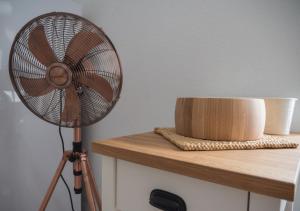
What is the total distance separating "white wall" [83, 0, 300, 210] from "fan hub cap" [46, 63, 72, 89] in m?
0.41

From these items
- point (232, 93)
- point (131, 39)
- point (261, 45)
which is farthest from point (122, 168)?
point (131, 39)

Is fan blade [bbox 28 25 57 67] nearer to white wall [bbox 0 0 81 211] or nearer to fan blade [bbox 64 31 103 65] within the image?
fan blade [bbox 64 31 103 65]

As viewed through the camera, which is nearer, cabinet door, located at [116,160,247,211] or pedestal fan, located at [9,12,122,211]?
cabinet door, located at [116,160,247,211]

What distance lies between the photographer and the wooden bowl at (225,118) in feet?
1.59

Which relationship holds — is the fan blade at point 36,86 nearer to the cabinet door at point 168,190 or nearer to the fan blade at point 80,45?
the fan blade at point 80,45

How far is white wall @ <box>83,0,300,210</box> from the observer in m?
0.72

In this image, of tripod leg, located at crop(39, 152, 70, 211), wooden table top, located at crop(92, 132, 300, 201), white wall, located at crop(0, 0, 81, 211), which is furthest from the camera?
white wall, located at crop(0, 0, 81, 211)

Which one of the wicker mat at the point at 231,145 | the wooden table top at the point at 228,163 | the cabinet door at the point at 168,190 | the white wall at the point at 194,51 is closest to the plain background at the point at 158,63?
the white wall at the point at 194,51

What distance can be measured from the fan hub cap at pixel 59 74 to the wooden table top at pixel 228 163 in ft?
1.18

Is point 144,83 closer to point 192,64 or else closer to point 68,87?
Answer: point 192,64

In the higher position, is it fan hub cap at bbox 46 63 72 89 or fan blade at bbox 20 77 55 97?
fan hub cap at bbox 46 63 72 89

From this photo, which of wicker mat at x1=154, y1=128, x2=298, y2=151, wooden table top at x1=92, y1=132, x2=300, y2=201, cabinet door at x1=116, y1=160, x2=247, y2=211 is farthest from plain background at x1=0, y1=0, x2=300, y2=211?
cabinet door at x1=116, y1=160, x2=247, y2=211

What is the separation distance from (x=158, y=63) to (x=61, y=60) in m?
0.45

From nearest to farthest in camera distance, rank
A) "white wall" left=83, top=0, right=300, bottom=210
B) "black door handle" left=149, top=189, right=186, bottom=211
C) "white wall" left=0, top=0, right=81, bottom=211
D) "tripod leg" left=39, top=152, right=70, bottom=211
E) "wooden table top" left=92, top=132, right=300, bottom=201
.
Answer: "wooden table top" left=92, top=132, right=300, bottom=201 → "black door handle" left=149, top=189, right=186, bottom=211 → "white wall" left=83, top=0, right=300, bottom=210 → "tripod leg" left=39, top=152, right=70, bottom=211 → "white wall" left=0, top=0, right=81, bottom=211
